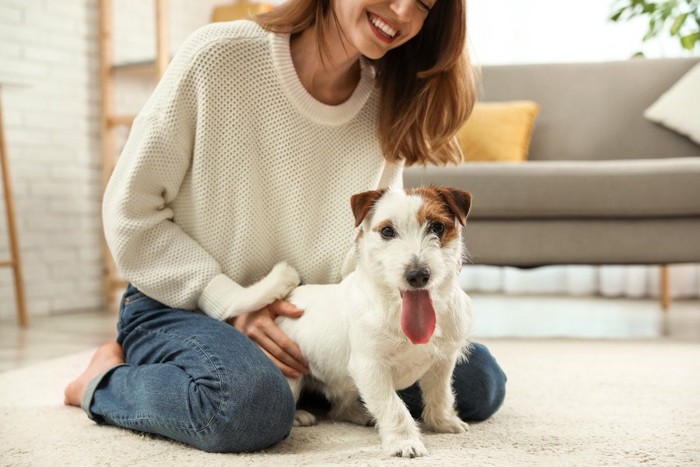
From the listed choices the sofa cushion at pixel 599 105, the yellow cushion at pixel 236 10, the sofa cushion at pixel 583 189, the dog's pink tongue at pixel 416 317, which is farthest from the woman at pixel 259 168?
the yellow cushion at pixel 236 10

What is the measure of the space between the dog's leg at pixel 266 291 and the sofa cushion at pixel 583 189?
133 centimetres

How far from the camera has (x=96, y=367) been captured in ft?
5.56

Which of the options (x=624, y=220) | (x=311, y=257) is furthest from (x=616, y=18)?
(x=311, y=257)

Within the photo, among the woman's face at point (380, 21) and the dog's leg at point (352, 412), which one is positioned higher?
the woman's face at point (380, 21)

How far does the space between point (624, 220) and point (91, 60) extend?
293cm

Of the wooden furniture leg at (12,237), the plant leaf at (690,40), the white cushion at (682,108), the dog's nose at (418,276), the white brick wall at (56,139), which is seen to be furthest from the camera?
the plant leaf at (690,40)

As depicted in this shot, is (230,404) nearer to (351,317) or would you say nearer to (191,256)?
(351,317)

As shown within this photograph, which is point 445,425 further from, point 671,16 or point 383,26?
point 671,16

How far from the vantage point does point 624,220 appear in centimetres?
284

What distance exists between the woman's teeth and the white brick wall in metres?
2.56

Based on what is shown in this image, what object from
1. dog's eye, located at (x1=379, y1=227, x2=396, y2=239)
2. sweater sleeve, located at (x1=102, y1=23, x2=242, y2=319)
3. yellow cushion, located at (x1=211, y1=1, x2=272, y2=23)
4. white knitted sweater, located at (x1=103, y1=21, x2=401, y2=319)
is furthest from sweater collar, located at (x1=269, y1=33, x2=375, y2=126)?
yellow cushion, located at (x1=211, y1=1, x2=272, y2=23)

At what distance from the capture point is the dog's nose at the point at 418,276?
1.26 metres

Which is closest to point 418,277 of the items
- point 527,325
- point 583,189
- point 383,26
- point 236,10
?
point 383,26

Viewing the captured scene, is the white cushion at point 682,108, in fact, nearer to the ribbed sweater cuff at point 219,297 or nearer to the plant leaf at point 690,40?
the plant leaf at point 690,40
